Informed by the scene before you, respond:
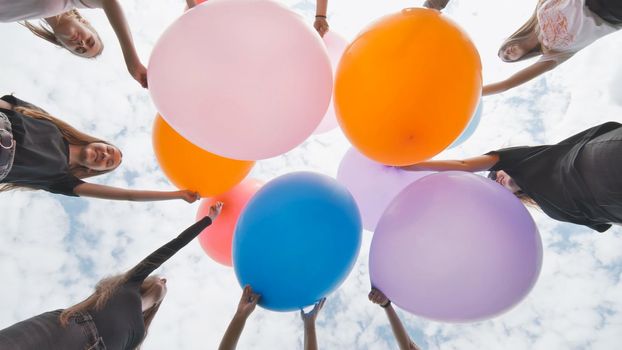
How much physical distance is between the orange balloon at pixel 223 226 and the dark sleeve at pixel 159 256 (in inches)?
10.2

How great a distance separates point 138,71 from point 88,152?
0.76 meters

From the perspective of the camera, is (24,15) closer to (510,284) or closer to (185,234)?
→ (185,234)

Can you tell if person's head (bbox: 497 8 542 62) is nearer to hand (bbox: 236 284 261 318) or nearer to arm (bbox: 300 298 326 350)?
arm (bbox: 300 298 326 350)

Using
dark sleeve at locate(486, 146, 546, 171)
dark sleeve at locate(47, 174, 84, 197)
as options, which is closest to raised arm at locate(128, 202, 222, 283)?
dark sleeve at locate(47, 174, 84, 197)

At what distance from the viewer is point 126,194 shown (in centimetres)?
236

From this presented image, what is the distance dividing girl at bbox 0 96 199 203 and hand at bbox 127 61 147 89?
64 centimetres

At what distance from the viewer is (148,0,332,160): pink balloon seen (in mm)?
1649

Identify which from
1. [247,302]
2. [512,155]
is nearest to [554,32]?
[512,155]

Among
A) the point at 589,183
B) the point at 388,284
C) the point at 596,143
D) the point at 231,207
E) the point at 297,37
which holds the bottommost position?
the point at 231,207

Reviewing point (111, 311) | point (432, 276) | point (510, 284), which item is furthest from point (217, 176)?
point (510, 284)

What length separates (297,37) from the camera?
173cm

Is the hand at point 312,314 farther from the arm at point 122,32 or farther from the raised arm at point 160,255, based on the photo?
the arm at point 122,32

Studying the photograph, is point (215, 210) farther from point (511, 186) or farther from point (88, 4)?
point (511, 186)

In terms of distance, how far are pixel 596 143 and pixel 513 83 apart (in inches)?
38.6
